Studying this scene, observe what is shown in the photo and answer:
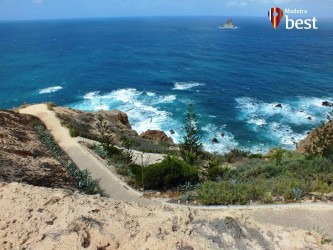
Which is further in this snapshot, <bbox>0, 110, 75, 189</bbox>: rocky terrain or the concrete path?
the concrete path

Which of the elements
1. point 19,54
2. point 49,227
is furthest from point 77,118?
point 19,54

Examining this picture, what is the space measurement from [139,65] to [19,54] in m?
45.5

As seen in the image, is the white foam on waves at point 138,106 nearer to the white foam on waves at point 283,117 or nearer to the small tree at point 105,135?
the white foam on waves at point 283,117

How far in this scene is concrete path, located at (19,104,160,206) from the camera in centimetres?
1743

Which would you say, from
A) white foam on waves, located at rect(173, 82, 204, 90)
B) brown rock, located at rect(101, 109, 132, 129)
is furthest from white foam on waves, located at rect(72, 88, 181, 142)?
white foam on waves, located at rect(173, 82, 204, 90)

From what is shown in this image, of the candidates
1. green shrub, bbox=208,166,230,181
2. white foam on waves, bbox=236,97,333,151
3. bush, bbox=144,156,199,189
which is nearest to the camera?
bush, bbox=144,156,199,189

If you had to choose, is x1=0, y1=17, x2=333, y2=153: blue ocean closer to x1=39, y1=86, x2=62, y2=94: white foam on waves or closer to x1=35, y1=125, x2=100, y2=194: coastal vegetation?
x1=39, y1=86, x2=62, y2=94: white foam on waves

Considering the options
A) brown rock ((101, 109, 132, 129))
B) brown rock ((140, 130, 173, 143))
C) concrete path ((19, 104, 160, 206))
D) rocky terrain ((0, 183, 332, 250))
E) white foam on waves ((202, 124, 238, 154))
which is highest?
rocky terrain ((0, 183, 332, 250))

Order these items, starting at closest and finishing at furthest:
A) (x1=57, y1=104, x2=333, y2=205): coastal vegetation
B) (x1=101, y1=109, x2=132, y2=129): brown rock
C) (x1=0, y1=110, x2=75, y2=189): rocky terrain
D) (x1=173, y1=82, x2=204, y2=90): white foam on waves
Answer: (x1=57, y1=104, x2=333, y2=205): coastal vegetation → (x1=0, y1=110, x2=75, y2=189): rocky terrain → (x1=101, y1=109, x2=132, y2=129): brown rock → (x1=173, y1=82, x2=204, y2=90): white foam on waves

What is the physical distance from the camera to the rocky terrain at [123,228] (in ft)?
30.4

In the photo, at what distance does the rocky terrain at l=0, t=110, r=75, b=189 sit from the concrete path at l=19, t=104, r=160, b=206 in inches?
78.3

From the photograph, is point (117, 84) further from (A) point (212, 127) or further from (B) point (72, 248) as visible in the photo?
(B) point (72, 248)

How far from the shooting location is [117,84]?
72.1 m

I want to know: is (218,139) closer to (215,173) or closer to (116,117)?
(116,117)
